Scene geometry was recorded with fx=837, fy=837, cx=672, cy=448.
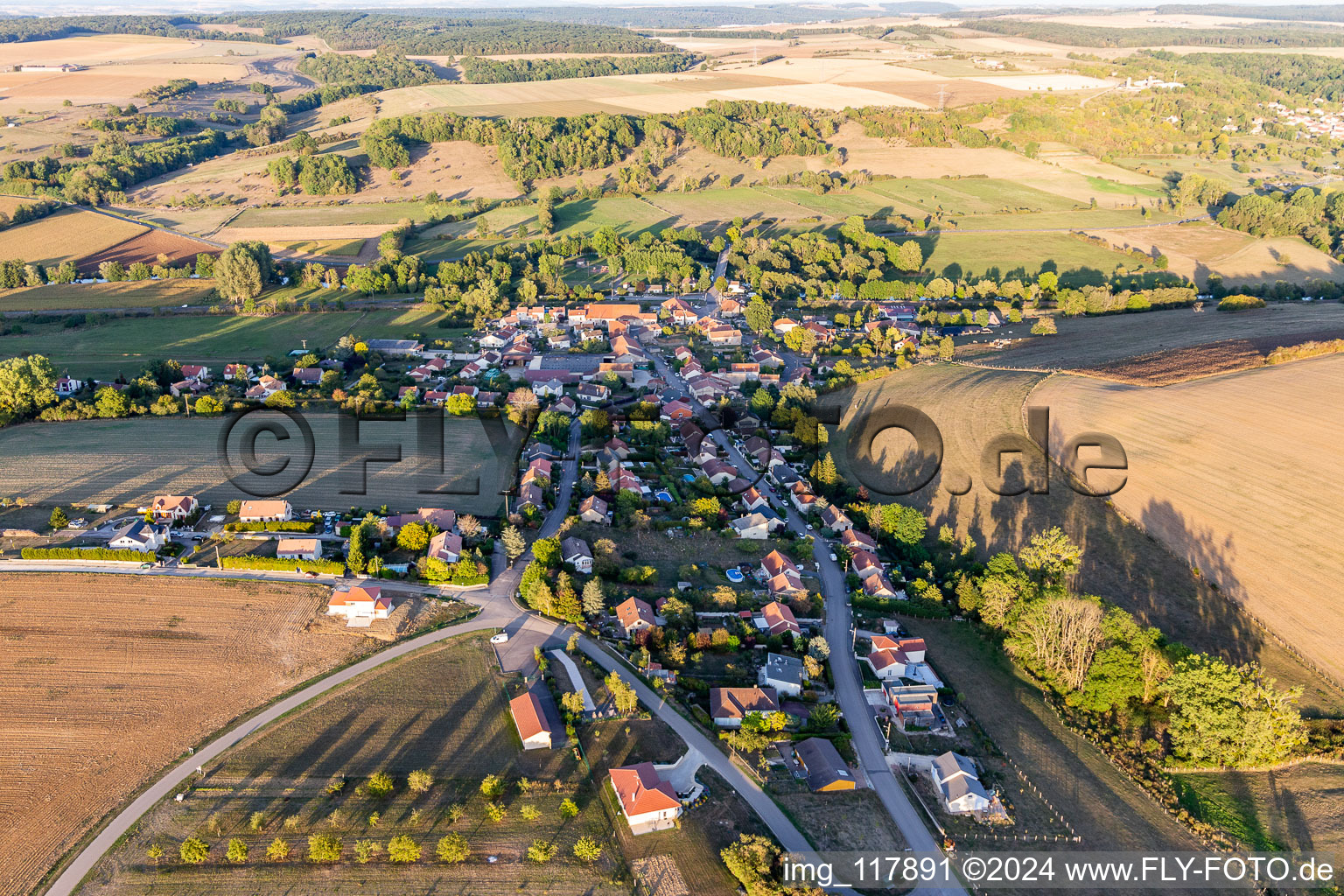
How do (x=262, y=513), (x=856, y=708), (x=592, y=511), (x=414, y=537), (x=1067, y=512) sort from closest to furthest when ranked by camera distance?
(x=856, y=708) → (x=414, y=537) → (x=262, y=513) → (x=1067, y=512) → (x=592, y=511)

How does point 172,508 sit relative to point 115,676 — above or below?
above

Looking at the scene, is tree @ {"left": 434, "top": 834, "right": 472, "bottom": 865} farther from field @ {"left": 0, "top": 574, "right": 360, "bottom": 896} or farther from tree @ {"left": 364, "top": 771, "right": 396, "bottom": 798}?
field @ {"left": 0, "top": 574, "right": 360, "bottom": 896}

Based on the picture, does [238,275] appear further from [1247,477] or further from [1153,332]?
[1153,332]

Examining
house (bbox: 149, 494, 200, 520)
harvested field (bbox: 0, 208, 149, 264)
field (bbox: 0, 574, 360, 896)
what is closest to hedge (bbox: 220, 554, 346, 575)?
field (bbox: 0, 574, 360, 896)

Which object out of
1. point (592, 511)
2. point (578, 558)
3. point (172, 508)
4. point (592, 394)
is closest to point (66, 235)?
point (172, 508)

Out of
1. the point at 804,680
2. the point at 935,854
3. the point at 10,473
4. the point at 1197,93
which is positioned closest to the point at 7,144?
the point at 10,473

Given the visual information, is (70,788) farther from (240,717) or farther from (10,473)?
(10,473)
